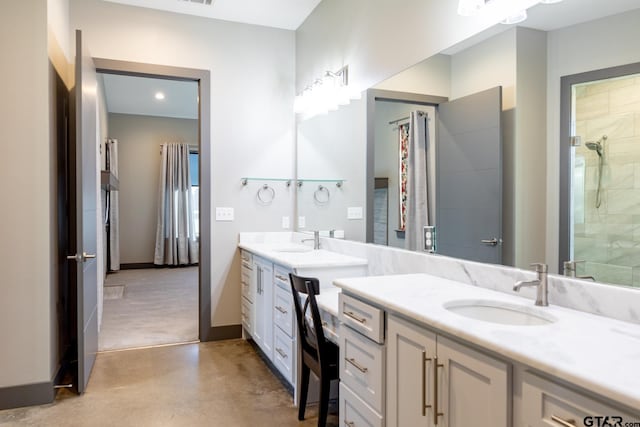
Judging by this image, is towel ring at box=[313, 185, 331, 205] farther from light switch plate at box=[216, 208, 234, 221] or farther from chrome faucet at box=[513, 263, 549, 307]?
chrome faucet at box=[513, 263, 549, 307]

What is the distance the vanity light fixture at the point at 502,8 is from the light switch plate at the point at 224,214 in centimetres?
258

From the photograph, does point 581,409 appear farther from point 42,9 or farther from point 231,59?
point 231,59

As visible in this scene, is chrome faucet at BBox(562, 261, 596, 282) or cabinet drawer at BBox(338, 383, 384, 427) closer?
chrome faucet at BBox(562, 261, 596, 282)

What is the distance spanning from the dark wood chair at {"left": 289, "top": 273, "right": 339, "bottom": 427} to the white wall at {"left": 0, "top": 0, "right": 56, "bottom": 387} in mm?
1568

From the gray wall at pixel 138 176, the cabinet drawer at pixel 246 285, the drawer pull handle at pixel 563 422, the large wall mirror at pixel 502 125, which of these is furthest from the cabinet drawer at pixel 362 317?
the gray wall at pixel 138 176

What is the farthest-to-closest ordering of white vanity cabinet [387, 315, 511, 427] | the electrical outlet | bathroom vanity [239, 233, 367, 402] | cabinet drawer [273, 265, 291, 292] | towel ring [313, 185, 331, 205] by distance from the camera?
towel ring [313, 185, 331, 205] → cabinet drawer [273, 265, 291, 292] → bathroom vanity [239, 233, 367, 402] → the electrical outlet → white vanity cabinet [387, 315, 511, 427]

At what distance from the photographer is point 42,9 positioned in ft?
8.39

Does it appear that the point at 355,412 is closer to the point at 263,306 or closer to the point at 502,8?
the point at 263,306

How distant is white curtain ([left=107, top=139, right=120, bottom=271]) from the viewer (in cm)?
734

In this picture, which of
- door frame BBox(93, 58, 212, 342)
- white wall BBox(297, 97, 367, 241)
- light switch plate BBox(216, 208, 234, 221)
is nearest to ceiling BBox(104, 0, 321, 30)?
door frame BBox(93, 58, 212, 342)

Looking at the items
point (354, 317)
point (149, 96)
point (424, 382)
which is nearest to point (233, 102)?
point (354, 317)

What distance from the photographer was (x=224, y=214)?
3.87m

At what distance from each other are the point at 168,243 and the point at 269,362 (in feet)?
18.0

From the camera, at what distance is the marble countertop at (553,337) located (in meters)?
0.87
